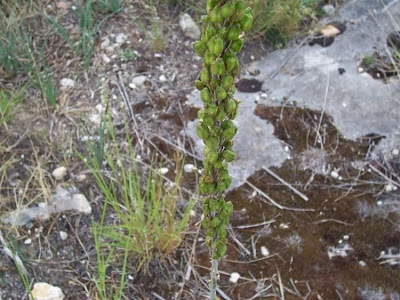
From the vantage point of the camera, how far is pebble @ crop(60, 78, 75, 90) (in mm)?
2889

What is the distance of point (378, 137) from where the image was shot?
8.97 feet

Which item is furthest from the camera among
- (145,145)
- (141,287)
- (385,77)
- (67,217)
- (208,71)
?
(385,77)

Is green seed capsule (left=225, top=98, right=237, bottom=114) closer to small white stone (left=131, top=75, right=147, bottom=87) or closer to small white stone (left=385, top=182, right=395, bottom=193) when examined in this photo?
small white stone (left=385, top=182, right=395, bottom=193)

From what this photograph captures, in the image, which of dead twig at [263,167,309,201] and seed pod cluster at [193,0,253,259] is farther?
dead twig at [263,167,309,201]

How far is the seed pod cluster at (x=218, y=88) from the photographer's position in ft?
3.66

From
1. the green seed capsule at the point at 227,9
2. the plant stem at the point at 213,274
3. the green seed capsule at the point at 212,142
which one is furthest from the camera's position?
the plant stem at the point at 213,274

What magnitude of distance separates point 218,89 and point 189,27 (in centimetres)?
198

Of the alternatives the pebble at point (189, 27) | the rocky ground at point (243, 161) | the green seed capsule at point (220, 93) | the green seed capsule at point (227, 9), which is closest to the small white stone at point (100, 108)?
the rocky ground at point (243, 161)

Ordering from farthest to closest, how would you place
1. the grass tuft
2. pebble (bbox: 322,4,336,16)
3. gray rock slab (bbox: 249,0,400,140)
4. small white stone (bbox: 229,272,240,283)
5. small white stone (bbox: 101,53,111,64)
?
pebble (bbox: 322,4,336,16)
small white stone (bbox: 101,53,111,64)
gray rock slab (bbox: 249,0,400,140)
small white stone (bbox: 229,272,240,283)
the grass tuft

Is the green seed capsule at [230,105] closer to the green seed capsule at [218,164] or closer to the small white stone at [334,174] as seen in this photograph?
the green seed capsule at [218,164]

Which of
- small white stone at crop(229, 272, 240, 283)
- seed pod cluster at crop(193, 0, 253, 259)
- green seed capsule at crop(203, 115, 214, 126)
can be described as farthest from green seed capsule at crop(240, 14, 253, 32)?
small white stone at crop(229, 272, 240, 283)

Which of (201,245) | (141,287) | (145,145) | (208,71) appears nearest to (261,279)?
(201,245)

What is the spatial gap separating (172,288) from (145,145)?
2.37 ft

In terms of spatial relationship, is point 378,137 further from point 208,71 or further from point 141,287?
point 208,71
